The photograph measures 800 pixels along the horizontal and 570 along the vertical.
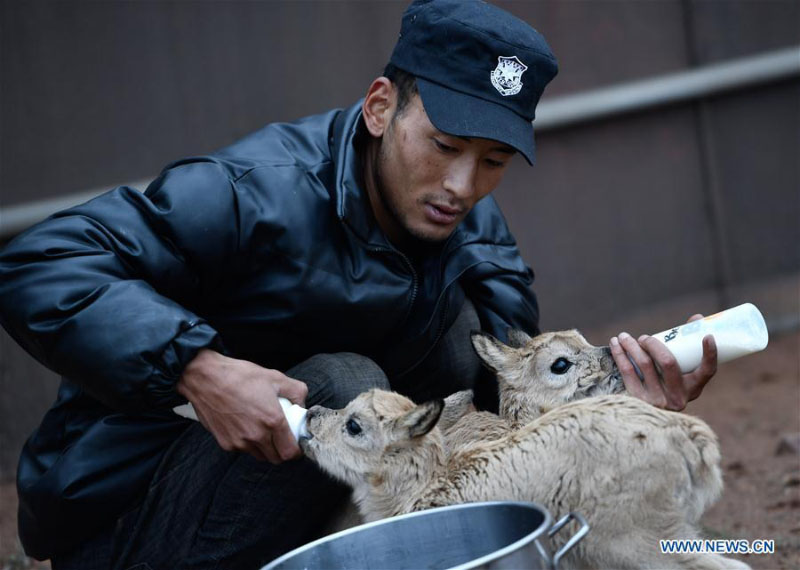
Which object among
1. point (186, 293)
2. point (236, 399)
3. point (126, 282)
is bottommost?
point (236, 399)


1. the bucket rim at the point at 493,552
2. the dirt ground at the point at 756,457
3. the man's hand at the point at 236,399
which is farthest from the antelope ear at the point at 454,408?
the dirt ground at the point at 756,457

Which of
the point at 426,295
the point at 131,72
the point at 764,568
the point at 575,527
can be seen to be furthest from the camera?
the point at 131,72

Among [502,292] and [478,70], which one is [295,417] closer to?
[478,70]

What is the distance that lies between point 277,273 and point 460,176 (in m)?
0.69

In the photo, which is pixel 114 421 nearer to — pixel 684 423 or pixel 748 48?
pixel 684 423

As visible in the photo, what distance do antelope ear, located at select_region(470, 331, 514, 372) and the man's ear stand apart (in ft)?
2.82

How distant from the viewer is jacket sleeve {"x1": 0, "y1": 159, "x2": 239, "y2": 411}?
3.19 metres

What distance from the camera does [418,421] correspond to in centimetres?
349

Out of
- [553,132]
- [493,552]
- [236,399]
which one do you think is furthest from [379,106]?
[553,132]

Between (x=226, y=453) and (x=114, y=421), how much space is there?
40cm

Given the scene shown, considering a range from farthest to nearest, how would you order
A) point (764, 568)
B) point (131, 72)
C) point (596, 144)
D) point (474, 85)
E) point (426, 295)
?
1. point (596, 144)
2. point (131, 72)
3. point (764, 568)
4. point (426, 295)
5. point (474, 85)

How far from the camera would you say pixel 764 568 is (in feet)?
14.3

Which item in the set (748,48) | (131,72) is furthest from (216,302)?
(748,48)

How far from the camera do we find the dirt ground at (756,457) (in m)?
4.89
